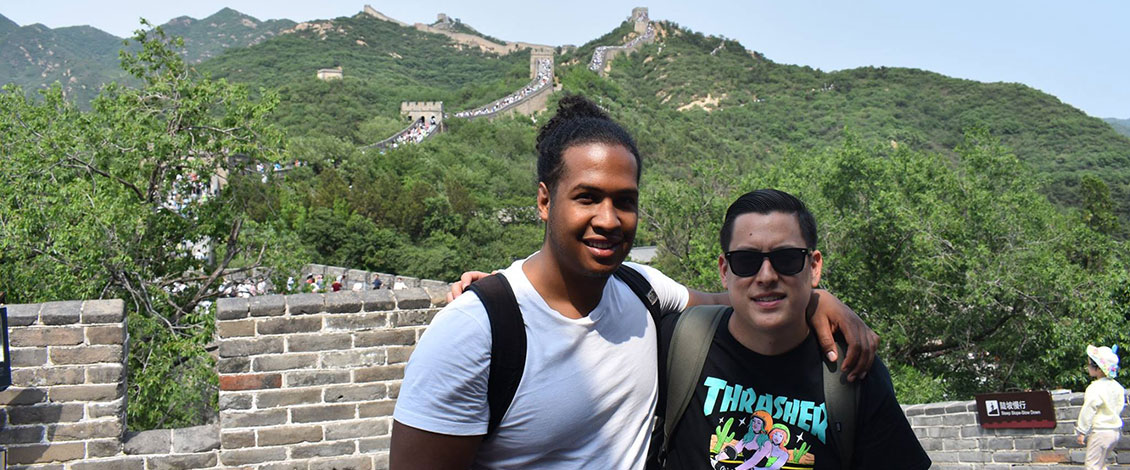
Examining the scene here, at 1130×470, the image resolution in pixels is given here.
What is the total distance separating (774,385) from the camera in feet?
7.02

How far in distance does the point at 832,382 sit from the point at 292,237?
12227mm

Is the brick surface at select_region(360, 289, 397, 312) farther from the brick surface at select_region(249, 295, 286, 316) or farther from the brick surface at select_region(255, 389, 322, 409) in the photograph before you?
the brick surface at select_region(255, 389, 322, 409)

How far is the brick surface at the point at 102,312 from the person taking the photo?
4156mm

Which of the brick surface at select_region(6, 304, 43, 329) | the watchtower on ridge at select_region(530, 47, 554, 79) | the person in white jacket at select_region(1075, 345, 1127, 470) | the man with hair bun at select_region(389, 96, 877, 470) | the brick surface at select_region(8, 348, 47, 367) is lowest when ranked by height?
the person in white jacket at select_region(1075, 345, 1127, 470)

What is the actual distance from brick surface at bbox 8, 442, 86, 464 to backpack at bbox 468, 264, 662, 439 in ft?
11.0

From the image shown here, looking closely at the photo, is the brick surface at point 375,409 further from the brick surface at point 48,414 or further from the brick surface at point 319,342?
the brick surface at point 48,414

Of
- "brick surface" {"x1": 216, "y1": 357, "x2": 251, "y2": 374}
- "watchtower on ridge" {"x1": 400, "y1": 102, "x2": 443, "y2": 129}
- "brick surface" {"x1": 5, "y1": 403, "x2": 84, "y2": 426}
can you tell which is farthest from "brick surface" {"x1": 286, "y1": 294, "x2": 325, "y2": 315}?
"watchtower on ridge" {"x1": 400, "y1": 102, "x2": 443, "y2": 129}

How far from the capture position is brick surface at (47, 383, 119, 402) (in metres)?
4.12

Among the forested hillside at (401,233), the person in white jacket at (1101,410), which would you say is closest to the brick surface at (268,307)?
the person in white jacket at (1101,410)

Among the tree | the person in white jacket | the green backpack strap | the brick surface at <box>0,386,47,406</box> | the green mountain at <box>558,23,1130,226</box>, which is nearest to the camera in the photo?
the green backpack strap

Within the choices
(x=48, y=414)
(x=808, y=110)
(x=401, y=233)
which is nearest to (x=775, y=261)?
(x=48, y=414)

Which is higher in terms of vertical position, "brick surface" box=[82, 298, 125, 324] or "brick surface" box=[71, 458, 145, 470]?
"brick surface" box=[82, 298, 125, 324]

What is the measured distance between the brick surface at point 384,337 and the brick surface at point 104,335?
3.87ft

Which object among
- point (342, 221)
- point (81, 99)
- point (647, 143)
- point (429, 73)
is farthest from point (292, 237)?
point (81, 99)
